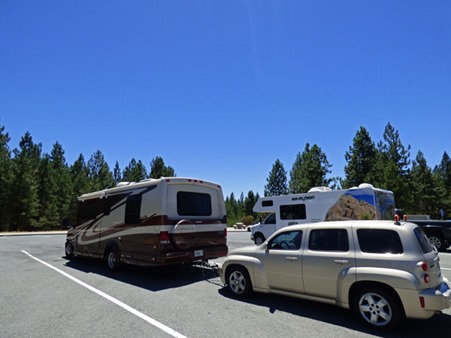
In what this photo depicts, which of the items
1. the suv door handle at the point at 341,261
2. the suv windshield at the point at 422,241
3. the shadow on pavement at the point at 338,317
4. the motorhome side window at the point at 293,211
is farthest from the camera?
the motorhome side window at the point at 293,211

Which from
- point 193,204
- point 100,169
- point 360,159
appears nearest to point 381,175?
point 360,159

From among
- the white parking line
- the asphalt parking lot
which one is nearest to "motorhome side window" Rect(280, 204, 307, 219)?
the asphalt parking lot

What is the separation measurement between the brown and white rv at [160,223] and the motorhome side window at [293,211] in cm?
777

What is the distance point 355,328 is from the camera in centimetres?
445

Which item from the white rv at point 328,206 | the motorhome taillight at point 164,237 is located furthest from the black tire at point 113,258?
the white rv at point 328,206

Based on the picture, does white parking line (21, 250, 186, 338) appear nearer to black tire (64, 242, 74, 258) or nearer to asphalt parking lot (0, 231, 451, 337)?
asphalt parking lot (0, 231, 451, 337)

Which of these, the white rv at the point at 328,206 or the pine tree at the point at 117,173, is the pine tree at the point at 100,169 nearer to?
the pine tree at the point at 117,173

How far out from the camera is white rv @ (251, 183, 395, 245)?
13.9 metres

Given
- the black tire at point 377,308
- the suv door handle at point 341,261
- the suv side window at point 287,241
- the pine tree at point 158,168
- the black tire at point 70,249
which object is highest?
the pine tree at point 158,168

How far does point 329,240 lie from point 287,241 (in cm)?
86

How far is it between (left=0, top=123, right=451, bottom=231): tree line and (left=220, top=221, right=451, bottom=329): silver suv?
29.2 m

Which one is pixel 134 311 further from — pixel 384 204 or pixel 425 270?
pixel 384 204

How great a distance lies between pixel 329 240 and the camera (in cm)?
518

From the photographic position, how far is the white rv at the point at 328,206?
13.9 m
